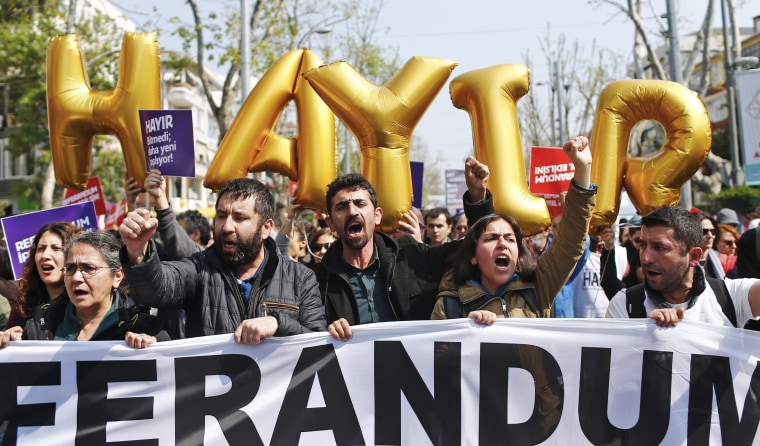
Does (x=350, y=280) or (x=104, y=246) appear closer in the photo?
(x=104, y=246)

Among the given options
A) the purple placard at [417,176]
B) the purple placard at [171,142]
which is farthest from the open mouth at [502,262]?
the purple placard at [417,176]

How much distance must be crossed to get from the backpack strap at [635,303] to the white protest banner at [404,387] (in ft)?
0.41

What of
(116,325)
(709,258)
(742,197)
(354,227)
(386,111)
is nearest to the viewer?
(116,325)

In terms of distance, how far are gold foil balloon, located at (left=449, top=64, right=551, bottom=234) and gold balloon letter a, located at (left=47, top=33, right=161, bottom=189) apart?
1.89m

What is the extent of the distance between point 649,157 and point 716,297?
1.41m

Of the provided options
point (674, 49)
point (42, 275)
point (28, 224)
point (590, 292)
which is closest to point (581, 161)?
point (590, 292)

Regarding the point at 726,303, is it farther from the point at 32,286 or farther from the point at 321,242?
the point at 321,242

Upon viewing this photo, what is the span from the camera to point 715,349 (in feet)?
10.8

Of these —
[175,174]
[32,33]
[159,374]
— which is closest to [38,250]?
[175,174]

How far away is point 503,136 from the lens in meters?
4.40

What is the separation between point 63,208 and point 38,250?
171 cm

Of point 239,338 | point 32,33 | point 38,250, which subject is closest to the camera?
point 239,338

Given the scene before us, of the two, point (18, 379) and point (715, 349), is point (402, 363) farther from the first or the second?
point (18, 379)

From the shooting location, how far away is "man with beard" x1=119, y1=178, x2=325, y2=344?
3.27 meters
